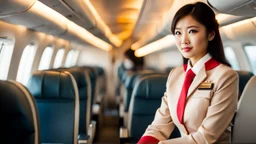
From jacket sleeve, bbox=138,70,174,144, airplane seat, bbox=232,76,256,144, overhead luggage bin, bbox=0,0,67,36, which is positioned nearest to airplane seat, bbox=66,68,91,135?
overhead luggage bin, bbox=0,0,67,36

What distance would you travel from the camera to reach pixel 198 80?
1608 millimetres

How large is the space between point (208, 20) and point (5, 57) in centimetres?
356

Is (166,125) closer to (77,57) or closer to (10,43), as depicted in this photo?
(10,43)

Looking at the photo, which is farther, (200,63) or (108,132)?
(108,132)

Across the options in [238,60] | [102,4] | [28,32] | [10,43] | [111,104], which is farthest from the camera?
[111,104]

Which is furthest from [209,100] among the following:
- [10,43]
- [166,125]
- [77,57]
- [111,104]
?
[111,104]

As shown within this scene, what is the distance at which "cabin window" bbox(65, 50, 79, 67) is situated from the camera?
431 inches

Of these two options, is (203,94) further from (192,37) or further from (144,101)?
(144,101)

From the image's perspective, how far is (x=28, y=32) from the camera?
501cm

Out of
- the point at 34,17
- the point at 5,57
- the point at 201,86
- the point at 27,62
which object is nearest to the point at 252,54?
the point at 34,17

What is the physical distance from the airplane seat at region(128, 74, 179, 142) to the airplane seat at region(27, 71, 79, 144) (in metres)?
0.67

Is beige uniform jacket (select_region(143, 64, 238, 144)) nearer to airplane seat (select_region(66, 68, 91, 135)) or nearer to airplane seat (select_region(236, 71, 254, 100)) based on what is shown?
airplane seat (select_region(236, 71, 254, 100))

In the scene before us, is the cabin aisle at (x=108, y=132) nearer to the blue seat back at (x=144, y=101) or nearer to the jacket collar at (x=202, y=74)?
the blue seat back at (x=144, y=101)

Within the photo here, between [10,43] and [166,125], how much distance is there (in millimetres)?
3306
